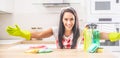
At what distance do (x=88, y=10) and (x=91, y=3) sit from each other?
3.3 inches

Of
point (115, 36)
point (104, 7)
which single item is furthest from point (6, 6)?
point (115, 36)

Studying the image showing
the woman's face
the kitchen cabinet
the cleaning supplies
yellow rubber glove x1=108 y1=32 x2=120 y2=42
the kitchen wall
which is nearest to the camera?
Result: the cleaning supplies

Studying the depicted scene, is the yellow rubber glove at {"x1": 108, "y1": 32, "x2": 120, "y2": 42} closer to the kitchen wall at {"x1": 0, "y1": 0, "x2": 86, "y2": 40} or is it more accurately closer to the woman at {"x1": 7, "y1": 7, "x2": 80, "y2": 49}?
the woman at {"x1": 7, "y1": 7, "x2": 80, "y2": 49}

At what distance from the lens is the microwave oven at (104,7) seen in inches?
100

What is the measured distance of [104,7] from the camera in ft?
8.45

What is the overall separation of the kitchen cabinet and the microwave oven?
0.99m

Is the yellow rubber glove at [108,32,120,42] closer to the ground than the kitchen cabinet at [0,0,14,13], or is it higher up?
closer to the ground

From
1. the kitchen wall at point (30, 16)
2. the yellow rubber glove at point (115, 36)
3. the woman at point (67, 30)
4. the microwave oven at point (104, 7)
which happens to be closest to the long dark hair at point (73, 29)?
the woman at point (67, 30)

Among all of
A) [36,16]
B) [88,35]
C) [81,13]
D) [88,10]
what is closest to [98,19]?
[88,10]

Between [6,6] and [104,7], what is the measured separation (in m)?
1.14

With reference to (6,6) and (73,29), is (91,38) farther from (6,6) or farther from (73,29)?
(6,6)

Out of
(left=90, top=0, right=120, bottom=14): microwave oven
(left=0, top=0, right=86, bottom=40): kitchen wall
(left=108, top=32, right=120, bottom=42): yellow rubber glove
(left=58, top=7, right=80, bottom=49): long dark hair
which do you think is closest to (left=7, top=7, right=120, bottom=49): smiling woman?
(left=58, top=7, right=80, bottom=49): long dark hair

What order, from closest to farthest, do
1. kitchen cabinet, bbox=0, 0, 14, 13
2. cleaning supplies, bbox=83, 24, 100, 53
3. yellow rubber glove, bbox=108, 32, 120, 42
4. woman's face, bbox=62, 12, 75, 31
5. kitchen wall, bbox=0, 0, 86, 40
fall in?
cleaning supplies, bbox=83, 24, 100, 53
yellow rubber glove, bbox=108, 32, 120, 42
woman's face, bbox=62, 12, 75, 31
kitchen cabinet, bbox=0, 0, 14, 13
kitchen wall, bbox=0, 0, 86, 40

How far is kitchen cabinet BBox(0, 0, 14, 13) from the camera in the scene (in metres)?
2.55
